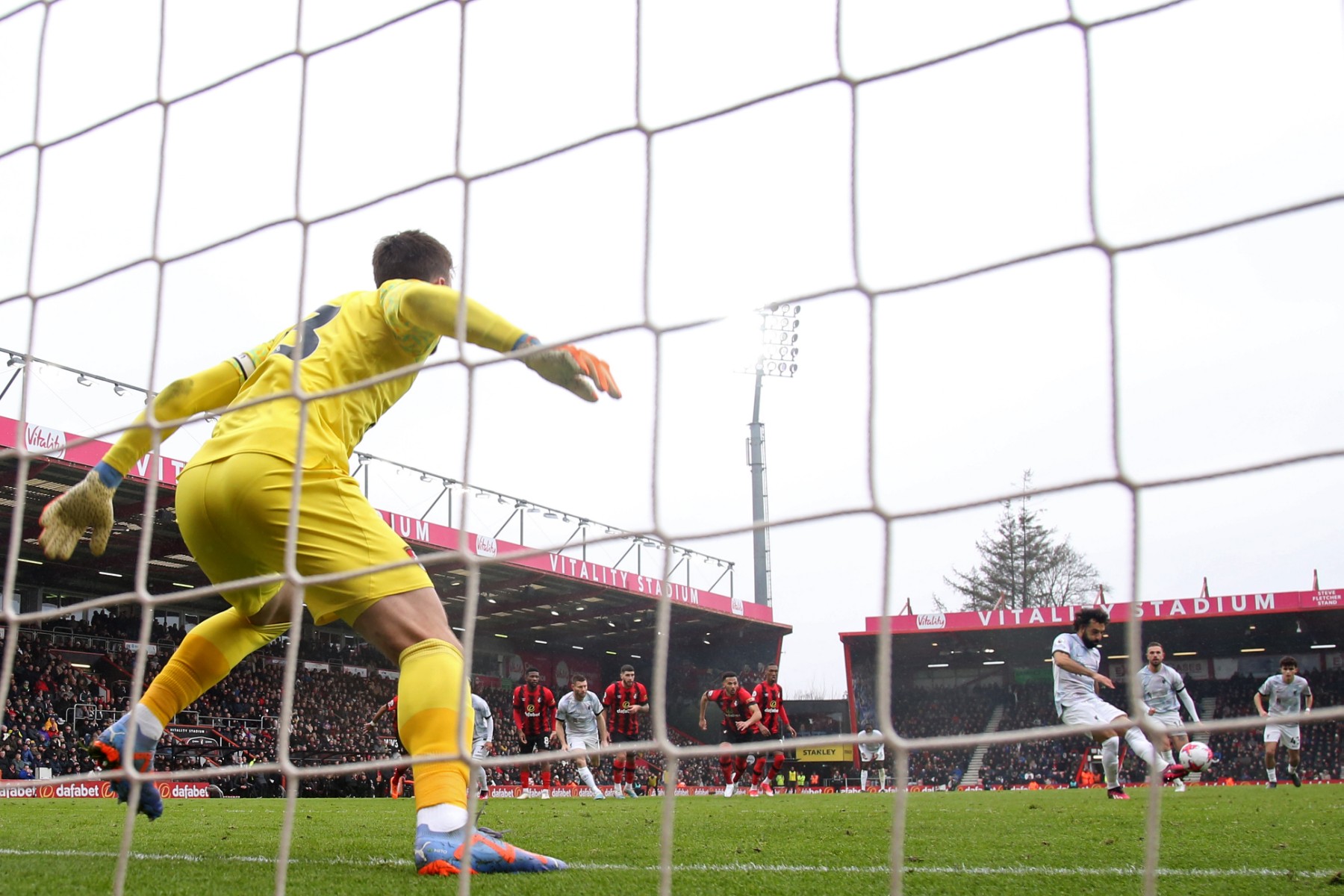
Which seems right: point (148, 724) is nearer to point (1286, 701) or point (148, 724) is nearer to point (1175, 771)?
point (1175, 771)

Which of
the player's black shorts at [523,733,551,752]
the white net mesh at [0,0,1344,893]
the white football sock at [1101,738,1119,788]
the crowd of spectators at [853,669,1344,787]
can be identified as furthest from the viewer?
the crowd of spectators at [853,669,1344,787]

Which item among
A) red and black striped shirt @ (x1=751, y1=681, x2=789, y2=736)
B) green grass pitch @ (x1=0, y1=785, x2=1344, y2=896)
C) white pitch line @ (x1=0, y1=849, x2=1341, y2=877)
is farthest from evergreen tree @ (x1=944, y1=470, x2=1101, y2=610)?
white pitch line @ (x1=0, y1=849, x2=1341, y2=877)

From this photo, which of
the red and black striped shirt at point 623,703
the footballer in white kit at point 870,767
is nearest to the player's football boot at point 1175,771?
the red and black striped shirt at point 623,703

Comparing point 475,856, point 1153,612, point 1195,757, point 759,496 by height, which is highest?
point 759,496

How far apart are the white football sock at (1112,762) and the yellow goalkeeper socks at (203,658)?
7166 mm

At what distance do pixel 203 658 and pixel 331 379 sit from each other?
91 cm

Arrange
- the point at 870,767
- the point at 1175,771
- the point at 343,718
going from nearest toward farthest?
the point at 1175,771, the point at 343,718, the point at 870,767

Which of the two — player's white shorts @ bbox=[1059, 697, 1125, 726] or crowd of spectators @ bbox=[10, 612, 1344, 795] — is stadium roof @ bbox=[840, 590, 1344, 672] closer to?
crowd of spectators @ bbox=[10, 612, 1344, 795]

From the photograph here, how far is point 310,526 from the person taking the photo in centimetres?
256

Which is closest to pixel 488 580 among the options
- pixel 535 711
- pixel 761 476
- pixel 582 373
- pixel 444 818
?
pixel 535 711

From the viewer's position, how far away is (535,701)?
43.3 ft

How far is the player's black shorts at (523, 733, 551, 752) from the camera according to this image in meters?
13.2

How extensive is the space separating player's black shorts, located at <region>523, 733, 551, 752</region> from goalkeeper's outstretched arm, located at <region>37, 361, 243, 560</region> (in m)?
10.7

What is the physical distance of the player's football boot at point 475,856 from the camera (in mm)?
2426
